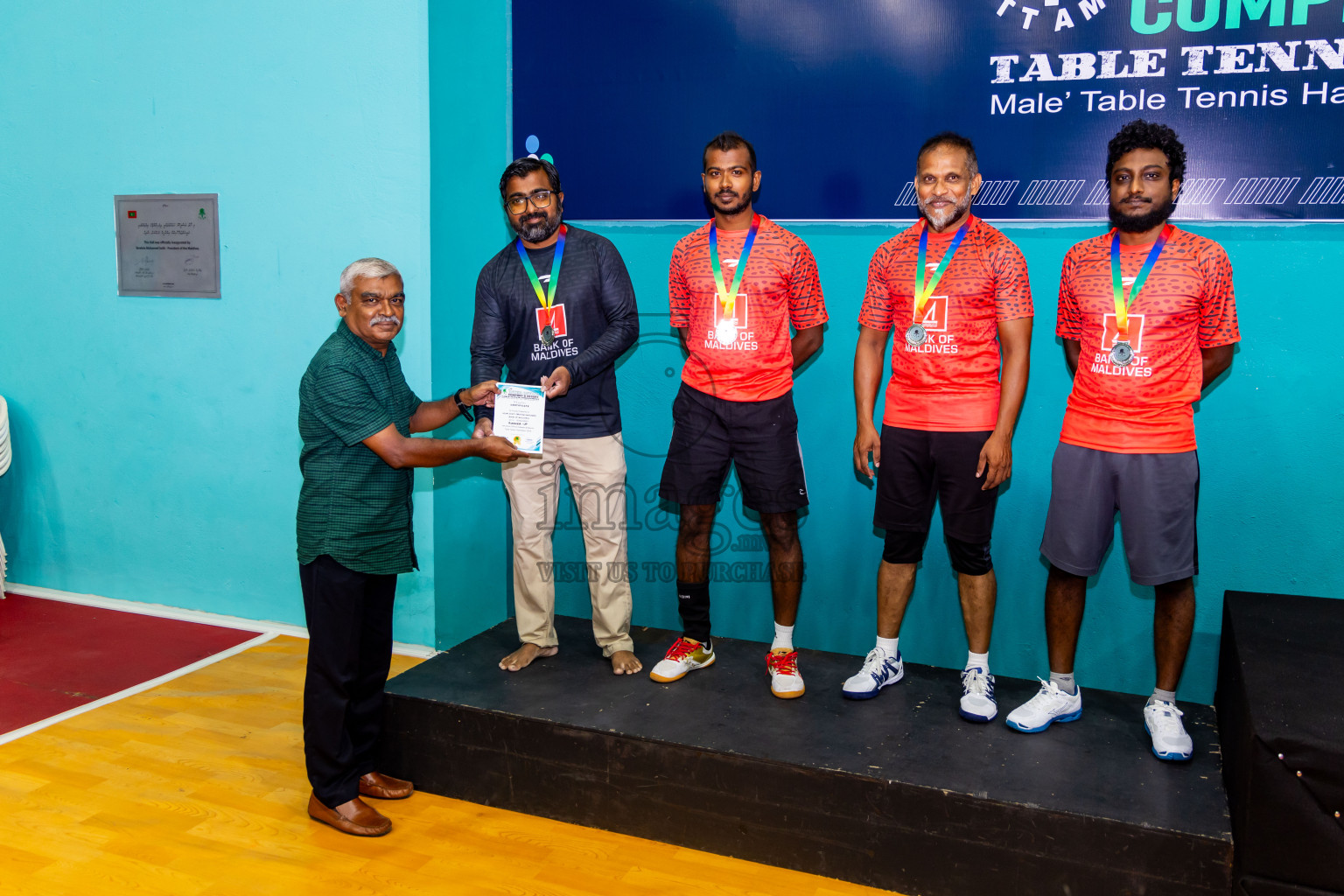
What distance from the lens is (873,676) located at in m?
3.11

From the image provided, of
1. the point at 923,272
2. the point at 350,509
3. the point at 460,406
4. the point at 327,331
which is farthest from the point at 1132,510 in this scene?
the point at 327,331

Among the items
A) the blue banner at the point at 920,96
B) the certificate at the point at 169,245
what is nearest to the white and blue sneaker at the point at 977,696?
the blue banner at the point at 920,96

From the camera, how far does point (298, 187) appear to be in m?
4.15

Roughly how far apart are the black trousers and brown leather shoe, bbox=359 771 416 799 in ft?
0.40

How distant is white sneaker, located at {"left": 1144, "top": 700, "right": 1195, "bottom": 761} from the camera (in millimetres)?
2688

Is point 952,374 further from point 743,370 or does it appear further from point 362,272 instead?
point 362,272

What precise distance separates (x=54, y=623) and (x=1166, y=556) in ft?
15.1

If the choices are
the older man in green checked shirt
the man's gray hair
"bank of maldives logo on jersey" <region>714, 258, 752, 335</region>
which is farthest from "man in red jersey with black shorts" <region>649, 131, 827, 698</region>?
the man's gray hair

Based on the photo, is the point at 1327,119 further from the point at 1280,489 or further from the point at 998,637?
the point at 998,637

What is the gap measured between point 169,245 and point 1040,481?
152 inches

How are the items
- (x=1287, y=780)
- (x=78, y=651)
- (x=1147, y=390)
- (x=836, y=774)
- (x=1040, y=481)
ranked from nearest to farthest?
(x=1287, y=780) → (x=836, y=774) → (x=1147, y=390) → (x=1040, y=481) → (x=78, y=651)

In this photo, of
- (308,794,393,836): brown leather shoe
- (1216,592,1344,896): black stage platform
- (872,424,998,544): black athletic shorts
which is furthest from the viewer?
(872,424,998,544): black athletic shorts

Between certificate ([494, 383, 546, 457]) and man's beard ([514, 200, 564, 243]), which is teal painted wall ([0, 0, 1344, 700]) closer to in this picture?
man's beard ([514, 200, 564, 243])

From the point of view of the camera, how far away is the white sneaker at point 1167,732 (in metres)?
2.69
